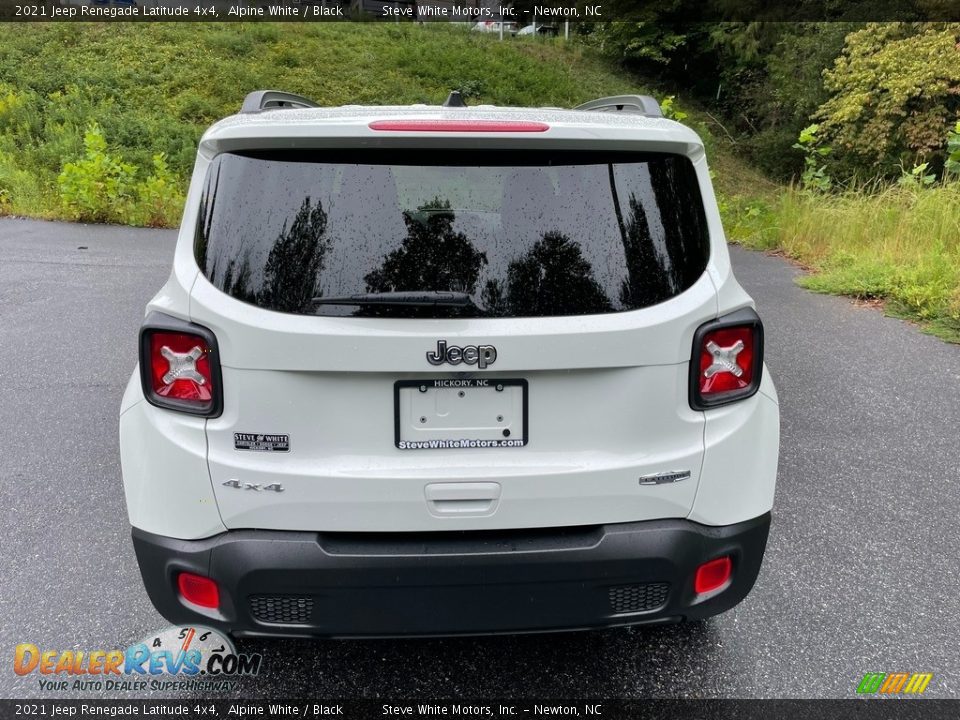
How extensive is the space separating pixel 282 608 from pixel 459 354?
2.81 ft

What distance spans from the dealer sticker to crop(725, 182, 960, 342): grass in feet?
21.6

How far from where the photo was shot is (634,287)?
197 cm

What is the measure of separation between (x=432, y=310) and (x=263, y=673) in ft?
4.96

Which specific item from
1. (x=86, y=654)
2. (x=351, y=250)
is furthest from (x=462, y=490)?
(x=86, y=654)

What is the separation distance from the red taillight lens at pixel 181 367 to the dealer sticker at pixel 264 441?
0.45 ft

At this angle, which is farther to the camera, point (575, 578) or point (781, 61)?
point (781, 61)

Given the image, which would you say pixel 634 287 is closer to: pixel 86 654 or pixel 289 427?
pixel 289 427

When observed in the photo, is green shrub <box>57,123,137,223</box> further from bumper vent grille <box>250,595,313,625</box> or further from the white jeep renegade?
bumper vent grille <box>250,595,313,625</box>

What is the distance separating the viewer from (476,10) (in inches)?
1334

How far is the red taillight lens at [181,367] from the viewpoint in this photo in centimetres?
193

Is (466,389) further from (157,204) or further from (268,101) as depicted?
(157,204)

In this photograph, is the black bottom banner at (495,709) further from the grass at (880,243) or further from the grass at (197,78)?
the grass at (197,78)

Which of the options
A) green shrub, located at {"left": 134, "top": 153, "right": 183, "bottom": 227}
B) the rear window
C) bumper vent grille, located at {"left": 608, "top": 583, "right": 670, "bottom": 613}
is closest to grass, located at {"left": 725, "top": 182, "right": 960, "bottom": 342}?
bumper vent grille, located at {"left": 608, "top": 583, "right": 670, "bottom": 613}

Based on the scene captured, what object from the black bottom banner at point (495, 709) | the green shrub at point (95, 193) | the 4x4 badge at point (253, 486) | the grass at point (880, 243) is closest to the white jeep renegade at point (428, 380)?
the 4x4 badge at point (253, 486)
